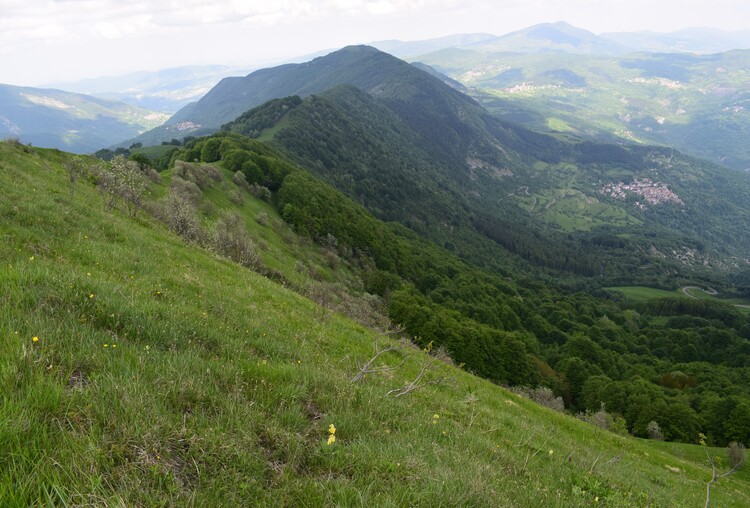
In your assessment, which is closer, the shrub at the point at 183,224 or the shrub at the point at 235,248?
the shrub at the point at 183,224

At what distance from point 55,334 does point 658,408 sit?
70.9m

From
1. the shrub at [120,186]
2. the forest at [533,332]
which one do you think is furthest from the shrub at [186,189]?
the forest at [533,332]

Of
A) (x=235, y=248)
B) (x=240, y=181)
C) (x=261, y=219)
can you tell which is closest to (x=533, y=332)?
(x=261, y=219)

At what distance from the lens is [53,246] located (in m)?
12.6

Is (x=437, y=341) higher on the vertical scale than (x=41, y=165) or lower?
lower

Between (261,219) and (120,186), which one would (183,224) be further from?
(261,219)

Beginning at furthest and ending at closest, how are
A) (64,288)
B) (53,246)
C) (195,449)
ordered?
(53,246)
(64,288)
(195,449)

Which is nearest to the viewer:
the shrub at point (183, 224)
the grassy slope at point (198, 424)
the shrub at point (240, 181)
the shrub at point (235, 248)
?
the grassy slope at point (198, 424)

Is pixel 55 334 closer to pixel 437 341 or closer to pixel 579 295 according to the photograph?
pixel 437 341

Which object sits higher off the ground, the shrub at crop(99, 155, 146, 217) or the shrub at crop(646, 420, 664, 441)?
the shrub at crop(99, 155, 146, 217)

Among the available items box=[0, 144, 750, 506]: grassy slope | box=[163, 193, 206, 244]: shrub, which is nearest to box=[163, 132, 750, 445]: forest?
box=[163, 193, 206, 244]: shrub

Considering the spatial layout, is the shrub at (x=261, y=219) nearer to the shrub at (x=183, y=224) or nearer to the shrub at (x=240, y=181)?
the shrub at (x=240, y=181)

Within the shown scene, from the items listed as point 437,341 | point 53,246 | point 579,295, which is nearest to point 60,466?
point 53,246

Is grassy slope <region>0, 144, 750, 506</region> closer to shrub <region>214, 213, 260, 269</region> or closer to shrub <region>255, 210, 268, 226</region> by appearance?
shrub <region>214, 213, 260, 269</region>
